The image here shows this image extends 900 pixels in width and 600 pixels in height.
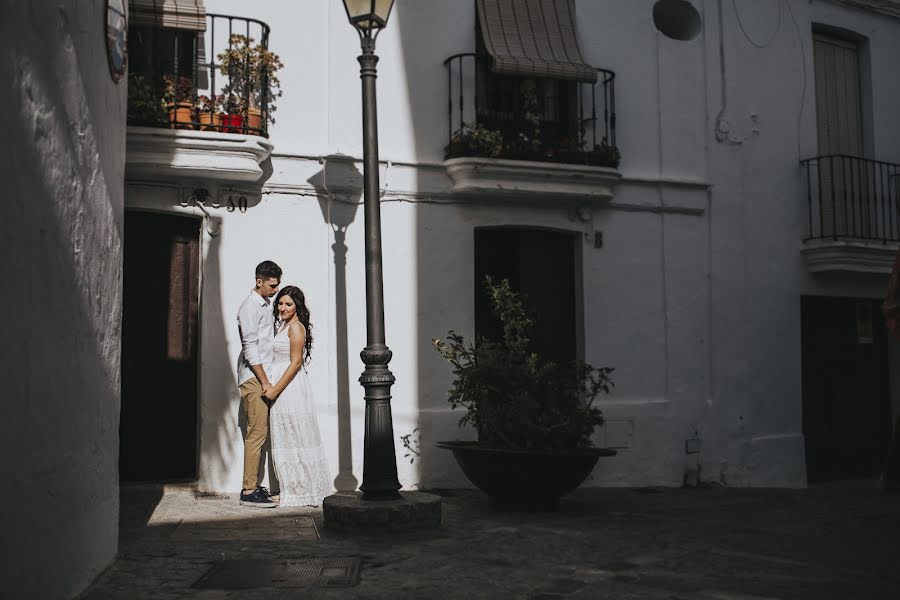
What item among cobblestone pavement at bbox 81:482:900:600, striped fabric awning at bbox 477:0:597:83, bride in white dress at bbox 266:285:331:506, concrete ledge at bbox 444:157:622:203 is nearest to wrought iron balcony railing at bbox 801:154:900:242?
concrete ledge at bbox 444:157:622:203

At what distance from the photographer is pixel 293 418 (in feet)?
26.3

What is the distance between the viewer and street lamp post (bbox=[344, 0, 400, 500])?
700cm

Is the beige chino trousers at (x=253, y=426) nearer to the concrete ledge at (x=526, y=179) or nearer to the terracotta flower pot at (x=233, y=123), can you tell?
the terracotta flower pot at (x=233, y=123)

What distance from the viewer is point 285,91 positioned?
946cm

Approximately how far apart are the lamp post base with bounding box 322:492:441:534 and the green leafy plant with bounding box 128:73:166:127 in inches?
152

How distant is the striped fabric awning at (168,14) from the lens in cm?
859

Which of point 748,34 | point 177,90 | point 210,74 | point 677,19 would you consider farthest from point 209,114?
point 748,34

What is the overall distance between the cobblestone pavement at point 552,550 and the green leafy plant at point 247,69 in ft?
12.2

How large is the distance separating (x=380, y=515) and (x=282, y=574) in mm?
1365

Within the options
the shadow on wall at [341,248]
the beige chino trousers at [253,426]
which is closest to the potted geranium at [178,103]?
the shadow on wall at [341,248]

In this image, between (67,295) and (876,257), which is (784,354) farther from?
(67,295)

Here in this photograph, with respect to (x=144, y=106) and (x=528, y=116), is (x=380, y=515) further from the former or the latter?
(x=528, y=116)

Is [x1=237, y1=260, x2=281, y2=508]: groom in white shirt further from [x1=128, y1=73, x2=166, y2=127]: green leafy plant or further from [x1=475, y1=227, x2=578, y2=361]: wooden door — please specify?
[x1=475, y1=227, x2=578, y2=361]: wooden door

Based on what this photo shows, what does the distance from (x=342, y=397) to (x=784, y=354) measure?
559 centimetres
